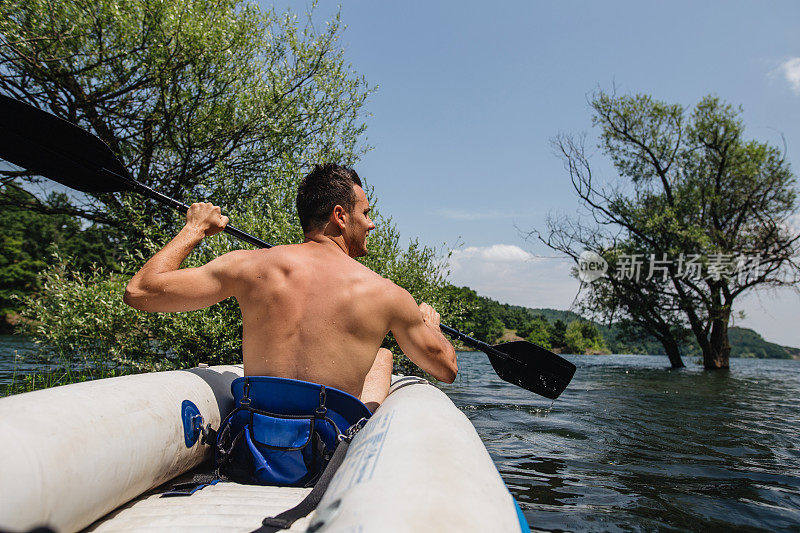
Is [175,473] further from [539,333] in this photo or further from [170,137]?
[539,333]

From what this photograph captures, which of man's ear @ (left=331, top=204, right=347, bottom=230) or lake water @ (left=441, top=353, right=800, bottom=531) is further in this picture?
lake water @ (left=441, top=353, right=800, bottom=531)

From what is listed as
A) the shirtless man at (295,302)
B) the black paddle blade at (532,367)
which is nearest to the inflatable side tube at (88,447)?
the shirtless man at (295,302)

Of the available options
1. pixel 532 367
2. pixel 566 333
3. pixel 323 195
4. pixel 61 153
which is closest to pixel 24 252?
pixel 61 153

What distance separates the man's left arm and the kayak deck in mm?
773

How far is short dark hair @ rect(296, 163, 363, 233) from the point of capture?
8.51 feet

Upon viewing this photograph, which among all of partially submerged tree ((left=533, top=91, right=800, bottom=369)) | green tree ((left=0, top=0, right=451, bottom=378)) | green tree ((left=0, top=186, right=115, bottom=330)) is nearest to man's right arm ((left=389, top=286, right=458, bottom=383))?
green tree ((left=0, top=0, right=451, bottom=378))

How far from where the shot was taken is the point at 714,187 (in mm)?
16734

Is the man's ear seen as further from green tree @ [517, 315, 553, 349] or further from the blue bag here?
green tree @ [517, 315, 553, 349]

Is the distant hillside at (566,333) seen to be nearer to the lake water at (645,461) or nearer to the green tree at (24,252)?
the lake water at (645,461)

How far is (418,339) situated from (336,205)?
836 millimetres

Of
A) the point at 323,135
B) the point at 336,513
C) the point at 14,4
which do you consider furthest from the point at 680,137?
the point at 336,513

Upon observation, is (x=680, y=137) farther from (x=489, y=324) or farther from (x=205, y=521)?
(x=489, y=324)

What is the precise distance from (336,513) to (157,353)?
259 inches

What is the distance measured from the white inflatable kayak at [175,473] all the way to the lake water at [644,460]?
1.52 meters
